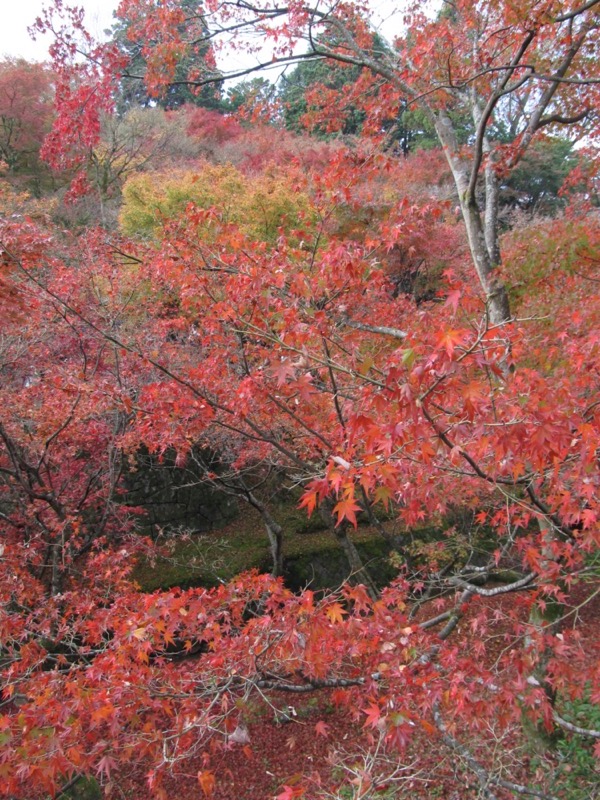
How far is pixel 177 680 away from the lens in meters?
3.45

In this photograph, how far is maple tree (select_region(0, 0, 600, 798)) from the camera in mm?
2617

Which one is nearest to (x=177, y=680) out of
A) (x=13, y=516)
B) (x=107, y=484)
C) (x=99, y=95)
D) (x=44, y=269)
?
(x=13, y=516)

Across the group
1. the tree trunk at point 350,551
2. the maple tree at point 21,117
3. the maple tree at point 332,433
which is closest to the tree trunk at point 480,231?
the maple tree at point 332,433

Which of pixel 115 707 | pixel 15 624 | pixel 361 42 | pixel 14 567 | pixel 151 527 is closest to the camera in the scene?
pixel 115 707

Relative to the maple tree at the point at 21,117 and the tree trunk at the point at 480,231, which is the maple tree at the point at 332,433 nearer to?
the tree trunk at the point at 480,231

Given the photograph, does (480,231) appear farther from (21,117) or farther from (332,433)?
(21,117)

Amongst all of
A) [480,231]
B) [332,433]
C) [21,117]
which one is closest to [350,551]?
[332,433]

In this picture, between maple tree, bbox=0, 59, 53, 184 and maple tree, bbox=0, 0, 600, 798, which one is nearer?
maple tree, bbox=0, 0, 600, 798

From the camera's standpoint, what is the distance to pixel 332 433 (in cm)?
504

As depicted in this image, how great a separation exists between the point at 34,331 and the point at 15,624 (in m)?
3.77

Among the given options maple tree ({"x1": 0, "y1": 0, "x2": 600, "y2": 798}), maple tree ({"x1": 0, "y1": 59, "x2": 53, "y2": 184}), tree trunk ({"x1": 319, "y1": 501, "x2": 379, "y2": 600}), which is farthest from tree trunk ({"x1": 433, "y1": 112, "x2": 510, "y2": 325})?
→ maple tree ({"x1": 0, "y1": 59, "x2": 53, "y2": 184})

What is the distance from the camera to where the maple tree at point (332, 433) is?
8.59ft

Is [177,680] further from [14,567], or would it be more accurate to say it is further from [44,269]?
[44,269]

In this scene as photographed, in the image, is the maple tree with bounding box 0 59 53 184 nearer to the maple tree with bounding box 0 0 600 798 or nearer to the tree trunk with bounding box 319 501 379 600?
the maple tree with bounding box 0 0 600 798
